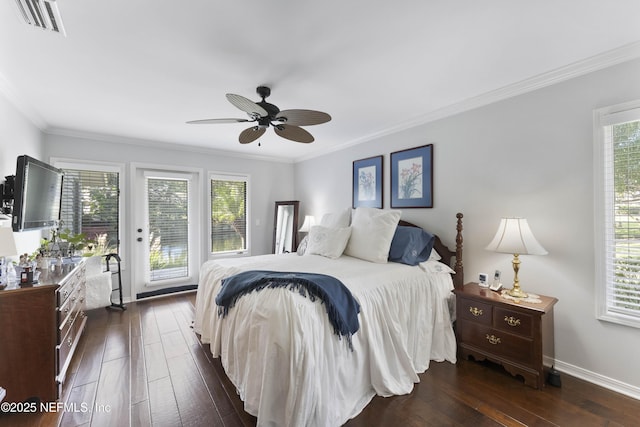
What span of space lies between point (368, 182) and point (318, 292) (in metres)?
2.49

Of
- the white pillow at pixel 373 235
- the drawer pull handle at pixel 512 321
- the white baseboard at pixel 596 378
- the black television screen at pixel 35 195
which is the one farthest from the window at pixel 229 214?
the white baseboard at pixel 596 378

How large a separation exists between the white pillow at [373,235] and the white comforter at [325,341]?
155 mm

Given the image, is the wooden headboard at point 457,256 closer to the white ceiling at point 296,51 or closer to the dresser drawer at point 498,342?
the dresser drawer at point 498,342

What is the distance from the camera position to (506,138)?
2525mm

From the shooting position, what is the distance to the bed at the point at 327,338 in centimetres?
152

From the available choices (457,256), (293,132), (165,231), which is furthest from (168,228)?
(457,256)

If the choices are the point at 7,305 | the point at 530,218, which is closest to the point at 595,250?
the point at 530,218

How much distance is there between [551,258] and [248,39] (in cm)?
290

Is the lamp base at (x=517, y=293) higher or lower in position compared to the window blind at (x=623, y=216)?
lower

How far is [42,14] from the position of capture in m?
1.48

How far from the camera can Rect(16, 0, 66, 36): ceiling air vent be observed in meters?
1.39

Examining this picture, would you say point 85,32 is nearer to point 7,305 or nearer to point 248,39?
point 248,39

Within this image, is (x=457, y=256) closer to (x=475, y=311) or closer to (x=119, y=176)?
(x=475, y=311)

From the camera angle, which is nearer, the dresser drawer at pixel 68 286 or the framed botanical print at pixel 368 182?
the dresser drawer at pixel 68 286
